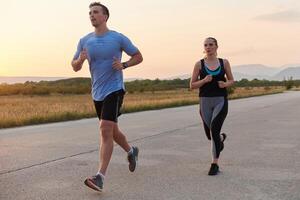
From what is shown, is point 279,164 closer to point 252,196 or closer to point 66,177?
point 252,196

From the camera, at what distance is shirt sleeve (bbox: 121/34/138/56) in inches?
249

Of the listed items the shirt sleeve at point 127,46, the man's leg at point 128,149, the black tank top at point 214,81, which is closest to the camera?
the shirt sleeve at point 127,46

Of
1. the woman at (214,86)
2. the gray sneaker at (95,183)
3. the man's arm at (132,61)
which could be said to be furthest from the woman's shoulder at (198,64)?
the gray sneaker at (95,183)

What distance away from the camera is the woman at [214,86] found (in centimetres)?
736

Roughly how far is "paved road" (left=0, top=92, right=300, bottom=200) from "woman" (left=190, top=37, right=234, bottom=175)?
1.94ft

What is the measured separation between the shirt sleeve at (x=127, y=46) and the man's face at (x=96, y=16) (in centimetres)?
31

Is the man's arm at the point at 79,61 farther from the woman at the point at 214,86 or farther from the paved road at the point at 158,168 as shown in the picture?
the woman at the point at 214,86

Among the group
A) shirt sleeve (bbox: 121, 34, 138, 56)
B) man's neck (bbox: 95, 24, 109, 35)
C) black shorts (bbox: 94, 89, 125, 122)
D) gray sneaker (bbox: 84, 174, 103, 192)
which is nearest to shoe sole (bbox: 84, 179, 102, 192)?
gray sneaker (bbox: 84, 174, 103, 192)

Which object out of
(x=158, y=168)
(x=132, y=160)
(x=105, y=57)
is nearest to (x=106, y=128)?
(x=105, y=57)

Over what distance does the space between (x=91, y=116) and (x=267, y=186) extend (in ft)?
47.0

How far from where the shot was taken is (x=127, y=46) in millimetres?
6348

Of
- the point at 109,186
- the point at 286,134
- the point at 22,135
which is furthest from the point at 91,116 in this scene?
the point at 109,186

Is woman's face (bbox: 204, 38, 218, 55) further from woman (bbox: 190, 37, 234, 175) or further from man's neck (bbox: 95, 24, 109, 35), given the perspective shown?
man's neck (bbox: 95, 24, 109, 35)

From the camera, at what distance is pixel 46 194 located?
5.98 meters
